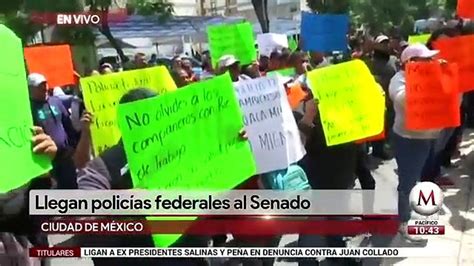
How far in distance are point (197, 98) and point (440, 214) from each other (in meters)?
0.98

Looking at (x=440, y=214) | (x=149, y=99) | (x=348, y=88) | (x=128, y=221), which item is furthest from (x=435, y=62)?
(x=128, y=221)

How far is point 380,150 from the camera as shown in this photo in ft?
10.0

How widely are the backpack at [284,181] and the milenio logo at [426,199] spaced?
15.1 inches

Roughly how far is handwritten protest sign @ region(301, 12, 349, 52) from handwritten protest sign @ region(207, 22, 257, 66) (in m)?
0.19

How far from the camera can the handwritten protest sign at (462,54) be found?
2910 millimetres

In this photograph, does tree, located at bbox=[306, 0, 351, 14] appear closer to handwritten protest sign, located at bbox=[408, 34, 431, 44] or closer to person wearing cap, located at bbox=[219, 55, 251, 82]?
handwritten protest sign, located at bbox=[408, 34, 431, 44]

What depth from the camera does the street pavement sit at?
300 centimetres

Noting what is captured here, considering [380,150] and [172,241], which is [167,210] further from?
[380,150]

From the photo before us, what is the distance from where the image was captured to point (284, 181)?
2.96 meters

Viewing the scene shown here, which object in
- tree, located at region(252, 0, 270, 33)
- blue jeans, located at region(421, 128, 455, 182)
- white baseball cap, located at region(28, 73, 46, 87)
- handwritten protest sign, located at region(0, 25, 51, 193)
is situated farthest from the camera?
blue jeans, located at region(421, 128, 455, 182)

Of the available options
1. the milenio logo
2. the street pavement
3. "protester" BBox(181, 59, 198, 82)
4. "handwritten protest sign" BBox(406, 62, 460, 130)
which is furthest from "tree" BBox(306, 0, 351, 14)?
the milenio logo

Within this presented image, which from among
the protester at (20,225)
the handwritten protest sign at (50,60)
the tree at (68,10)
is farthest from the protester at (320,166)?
the protester at (20,225)

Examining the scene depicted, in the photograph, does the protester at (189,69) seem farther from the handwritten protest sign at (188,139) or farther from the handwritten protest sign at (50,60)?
the handwritten protest sign at (50,60)

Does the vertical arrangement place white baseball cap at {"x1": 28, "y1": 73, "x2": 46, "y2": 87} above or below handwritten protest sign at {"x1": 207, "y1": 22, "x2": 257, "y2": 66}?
below
